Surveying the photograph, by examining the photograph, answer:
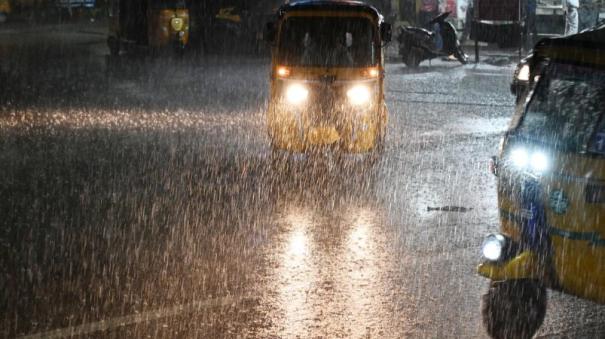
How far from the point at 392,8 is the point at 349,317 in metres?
32.8

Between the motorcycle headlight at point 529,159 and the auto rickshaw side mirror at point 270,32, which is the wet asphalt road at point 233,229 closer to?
the motorcycle headlight at point 529,159

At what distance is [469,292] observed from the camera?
7.73 meters

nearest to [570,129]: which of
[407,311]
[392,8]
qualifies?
[407,311]

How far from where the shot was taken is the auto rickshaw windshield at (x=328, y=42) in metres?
14.1

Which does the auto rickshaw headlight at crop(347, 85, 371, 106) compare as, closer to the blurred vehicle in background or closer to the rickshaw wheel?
the rickshaw wheel

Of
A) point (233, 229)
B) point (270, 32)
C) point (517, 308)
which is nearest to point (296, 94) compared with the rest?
point (270, 32)

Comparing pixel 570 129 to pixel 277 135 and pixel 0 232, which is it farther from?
pixel 277 135

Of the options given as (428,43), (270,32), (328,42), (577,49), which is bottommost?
(428,43)

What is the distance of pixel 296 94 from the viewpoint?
45.8 feet

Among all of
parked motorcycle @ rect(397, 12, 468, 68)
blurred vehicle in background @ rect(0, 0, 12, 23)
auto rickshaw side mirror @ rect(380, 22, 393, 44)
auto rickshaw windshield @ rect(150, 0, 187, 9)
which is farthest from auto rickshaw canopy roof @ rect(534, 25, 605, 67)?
blurred vehicle in background @ rect(0, 0, 12, 23)

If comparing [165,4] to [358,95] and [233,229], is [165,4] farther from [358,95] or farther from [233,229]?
[233,229]

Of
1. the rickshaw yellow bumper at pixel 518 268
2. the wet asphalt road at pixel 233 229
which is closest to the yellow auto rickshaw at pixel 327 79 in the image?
the wet asphalt road at pixel 233 229

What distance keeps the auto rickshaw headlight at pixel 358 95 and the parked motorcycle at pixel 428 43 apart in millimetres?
15064

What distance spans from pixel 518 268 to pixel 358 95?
7.86 meters
